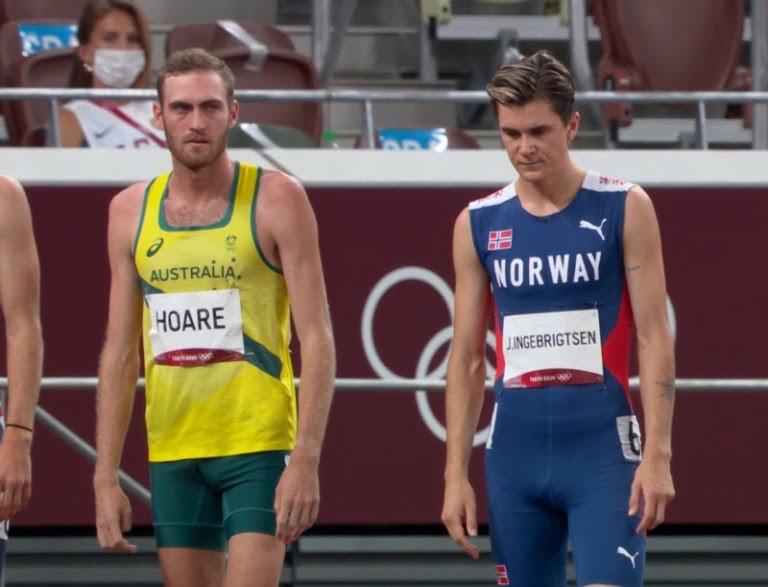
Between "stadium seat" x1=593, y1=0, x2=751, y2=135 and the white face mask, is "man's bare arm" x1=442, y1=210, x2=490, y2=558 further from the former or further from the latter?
"stadium seat" x1=593, y1=0, x2=751, y2=135

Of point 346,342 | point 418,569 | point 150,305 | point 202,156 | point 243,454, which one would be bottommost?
point 418,569

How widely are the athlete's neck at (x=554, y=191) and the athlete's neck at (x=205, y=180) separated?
30.8 inches

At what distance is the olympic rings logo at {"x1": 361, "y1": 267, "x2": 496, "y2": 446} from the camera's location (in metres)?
7.07

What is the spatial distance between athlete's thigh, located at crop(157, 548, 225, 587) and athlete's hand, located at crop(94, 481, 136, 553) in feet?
0.35

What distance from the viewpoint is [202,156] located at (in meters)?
4.29

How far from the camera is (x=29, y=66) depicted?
8.29 meters

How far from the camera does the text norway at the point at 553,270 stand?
4.23 meters

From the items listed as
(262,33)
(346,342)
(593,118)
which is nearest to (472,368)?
(346,342)

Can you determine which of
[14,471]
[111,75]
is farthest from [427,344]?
[14,471]

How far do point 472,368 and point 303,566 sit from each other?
9.33 ft

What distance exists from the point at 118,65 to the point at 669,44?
→ 3.35 meters

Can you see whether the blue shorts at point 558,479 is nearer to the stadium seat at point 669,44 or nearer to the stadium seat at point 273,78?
the stadium seat at point 273,78

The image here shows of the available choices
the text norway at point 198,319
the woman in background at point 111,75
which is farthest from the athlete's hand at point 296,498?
the woman in background at point 111,75

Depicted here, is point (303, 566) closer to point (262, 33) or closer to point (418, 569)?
point (418, 569)
